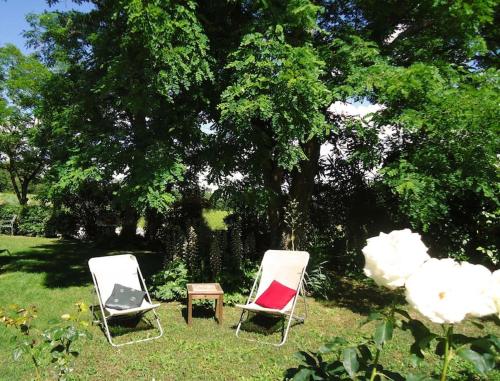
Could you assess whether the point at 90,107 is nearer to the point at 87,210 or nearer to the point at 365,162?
the point at 365,162

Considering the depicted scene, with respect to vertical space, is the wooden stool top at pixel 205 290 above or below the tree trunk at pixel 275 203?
below

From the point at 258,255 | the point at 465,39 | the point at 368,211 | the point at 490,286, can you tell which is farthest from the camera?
the point at 368,211

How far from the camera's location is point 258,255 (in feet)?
31.6

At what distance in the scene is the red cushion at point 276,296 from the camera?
6139 millimetres

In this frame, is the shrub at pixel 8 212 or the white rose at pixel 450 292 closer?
the white rose at pixel 450 292

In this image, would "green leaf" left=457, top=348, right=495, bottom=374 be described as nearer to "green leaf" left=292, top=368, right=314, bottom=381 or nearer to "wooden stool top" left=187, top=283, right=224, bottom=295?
"green leaf" left=292, top=368, right=314, bottom=381

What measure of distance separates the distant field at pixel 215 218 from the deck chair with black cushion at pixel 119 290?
5.70 m

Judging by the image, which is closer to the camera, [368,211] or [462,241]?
[462,241]

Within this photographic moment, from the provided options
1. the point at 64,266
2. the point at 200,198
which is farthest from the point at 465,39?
the point at 64,266

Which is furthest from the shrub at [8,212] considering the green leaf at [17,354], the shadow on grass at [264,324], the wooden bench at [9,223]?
the green leaf at [17,354]

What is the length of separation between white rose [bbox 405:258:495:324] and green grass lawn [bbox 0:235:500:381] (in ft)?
11.5

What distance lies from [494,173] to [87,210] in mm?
14821

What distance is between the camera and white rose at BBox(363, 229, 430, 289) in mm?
1645

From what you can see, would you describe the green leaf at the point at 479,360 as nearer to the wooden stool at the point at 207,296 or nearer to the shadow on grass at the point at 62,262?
the wooden stool at the point at 207,296
